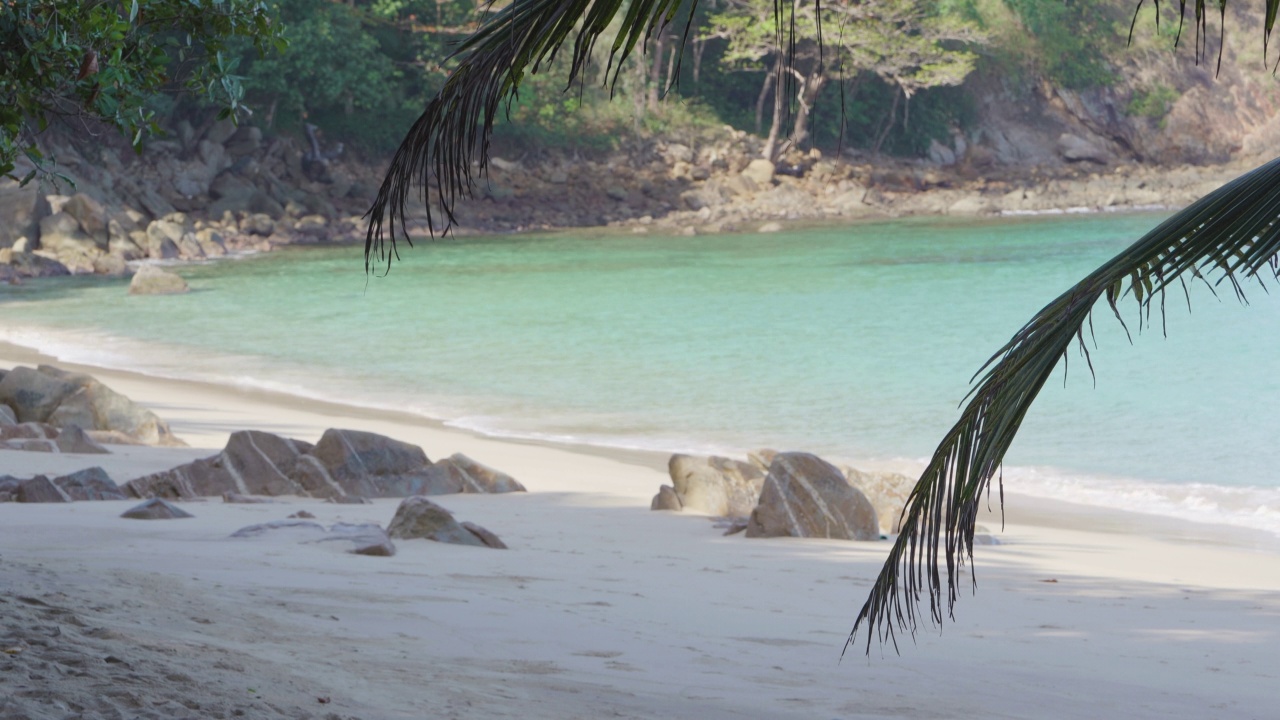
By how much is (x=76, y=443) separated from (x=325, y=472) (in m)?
1.92

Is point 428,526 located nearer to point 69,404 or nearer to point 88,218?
point 69,404

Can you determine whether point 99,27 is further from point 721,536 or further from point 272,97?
point 272,97

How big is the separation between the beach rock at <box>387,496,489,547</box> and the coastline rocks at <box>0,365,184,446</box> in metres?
4.41

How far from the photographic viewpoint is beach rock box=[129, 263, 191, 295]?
2273cm

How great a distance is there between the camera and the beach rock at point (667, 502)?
26.3 feet

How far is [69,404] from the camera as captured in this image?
33.1ft

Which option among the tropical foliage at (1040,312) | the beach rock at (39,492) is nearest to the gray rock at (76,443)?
the beach rock at (39,492)

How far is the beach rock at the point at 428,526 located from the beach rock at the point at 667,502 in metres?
2.12

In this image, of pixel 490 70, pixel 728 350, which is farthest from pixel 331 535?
pixel 728 350

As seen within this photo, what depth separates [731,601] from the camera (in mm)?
5098

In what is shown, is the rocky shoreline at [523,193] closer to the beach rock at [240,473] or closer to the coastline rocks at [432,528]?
the beach rock at [240,473]

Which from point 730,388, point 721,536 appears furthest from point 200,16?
point 730,388

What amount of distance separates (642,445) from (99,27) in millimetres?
8198

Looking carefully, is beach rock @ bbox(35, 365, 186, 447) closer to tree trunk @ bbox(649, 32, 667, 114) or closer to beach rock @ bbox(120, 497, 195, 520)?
beach rock @ bbox(120, 497, 195, 520)
